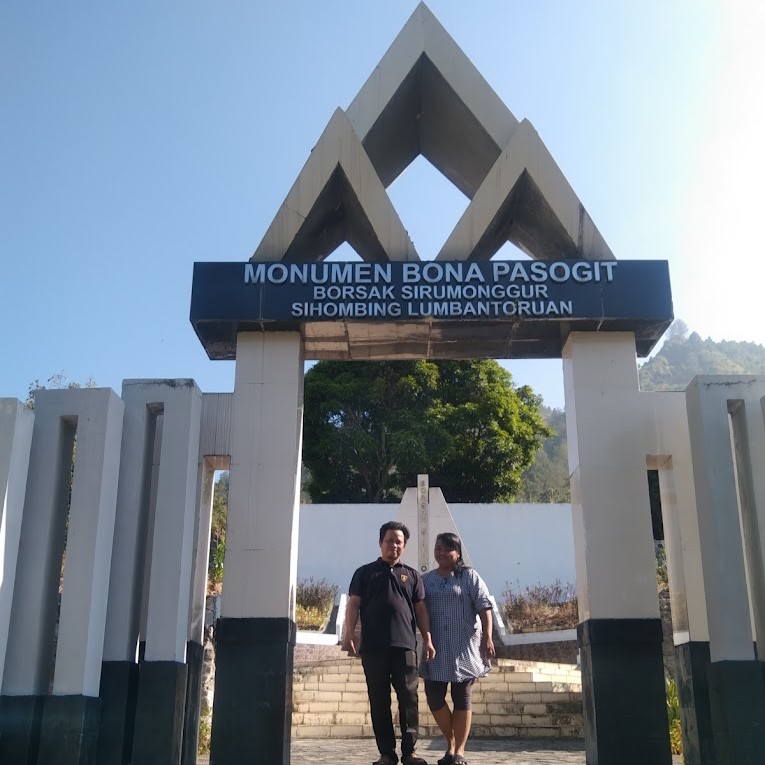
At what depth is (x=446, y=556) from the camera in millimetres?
6926

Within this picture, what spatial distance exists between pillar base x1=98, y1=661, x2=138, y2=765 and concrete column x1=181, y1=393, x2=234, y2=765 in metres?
0.64

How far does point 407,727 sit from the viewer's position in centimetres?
636

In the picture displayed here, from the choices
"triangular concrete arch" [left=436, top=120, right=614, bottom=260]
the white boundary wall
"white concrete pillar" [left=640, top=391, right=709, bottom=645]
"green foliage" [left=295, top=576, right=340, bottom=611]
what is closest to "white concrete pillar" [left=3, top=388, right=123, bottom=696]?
"triangular concrete arch" [left=436, top=120, right=614, bottom=260]

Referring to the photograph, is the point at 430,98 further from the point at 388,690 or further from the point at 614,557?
the point at 388,690

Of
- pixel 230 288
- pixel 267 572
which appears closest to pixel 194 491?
pixel 267 572

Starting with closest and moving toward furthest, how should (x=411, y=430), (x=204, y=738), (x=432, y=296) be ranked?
(x=432, y=296) < (x=204, y=738) < (x=411, y=430)

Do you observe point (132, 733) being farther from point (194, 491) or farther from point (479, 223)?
point (479, 223)

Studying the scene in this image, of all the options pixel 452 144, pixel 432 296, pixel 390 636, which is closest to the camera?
pixel 390 636

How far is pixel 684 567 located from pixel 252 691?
155 inches

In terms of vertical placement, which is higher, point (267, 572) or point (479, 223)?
point (479, 223)

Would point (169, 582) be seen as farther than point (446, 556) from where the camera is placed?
Yes

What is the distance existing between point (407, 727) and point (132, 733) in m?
2.47

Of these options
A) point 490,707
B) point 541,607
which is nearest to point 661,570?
point 541,607

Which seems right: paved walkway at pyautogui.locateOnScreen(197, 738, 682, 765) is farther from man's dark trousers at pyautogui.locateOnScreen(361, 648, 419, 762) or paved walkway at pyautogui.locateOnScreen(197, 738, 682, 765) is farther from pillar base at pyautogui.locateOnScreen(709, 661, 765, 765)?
man's dark trousers at pyautogui.locateOnScreen(361, 648, 419, 762)
